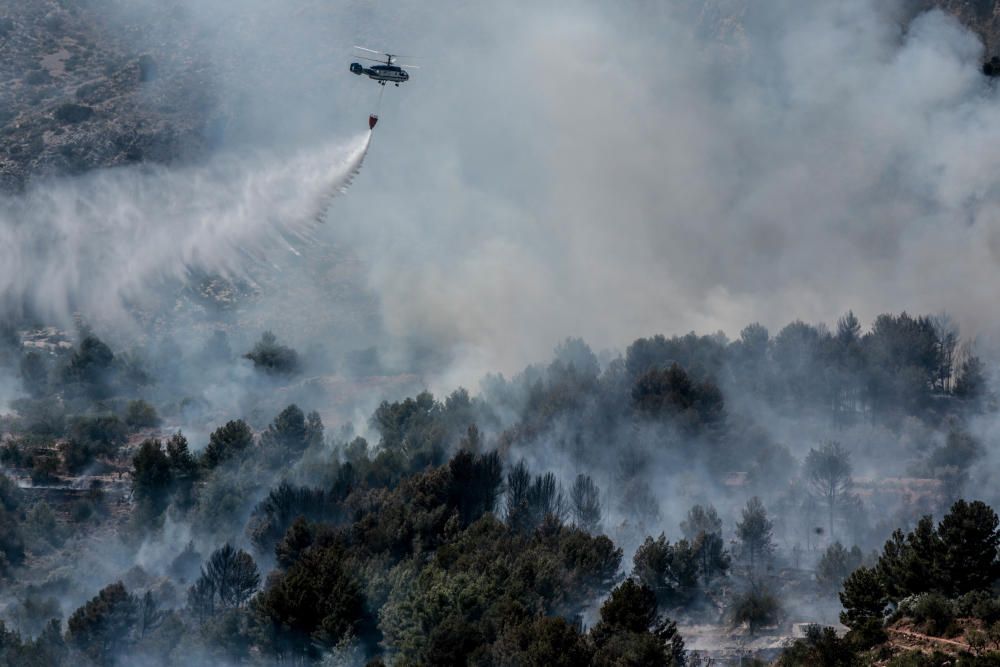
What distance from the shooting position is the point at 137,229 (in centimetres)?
10362

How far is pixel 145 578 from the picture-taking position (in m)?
66.6

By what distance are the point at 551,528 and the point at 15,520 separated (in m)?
28.5

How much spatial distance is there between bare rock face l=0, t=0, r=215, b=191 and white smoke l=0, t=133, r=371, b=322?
160 inches

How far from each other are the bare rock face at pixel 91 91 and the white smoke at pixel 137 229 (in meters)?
4.06

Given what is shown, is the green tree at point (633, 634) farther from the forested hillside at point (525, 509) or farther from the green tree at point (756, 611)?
the green tree at point (756, 611)

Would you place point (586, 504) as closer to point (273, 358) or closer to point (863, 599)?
point (863, 599)

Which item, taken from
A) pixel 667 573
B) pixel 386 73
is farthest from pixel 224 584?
pixel 386 73

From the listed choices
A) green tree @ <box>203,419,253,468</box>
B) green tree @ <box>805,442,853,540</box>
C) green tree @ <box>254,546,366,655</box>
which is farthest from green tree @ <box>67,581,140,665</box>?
green tree @ <box>805,442,853,540</box>

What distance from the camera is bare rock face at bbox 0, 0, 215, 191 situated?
109 metres

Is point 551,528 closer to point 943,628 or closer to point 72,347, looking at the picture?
point 943,628

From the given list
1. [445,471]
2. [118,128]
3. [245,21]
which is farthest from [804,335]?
[245,21]

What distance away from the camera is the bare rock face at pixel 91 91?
10931cm

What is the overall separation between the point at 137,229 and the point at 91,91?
1972cm

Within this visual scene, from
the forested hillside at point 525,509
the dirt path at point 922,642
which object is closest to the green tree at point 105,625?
the forested hillside at point 525,509
